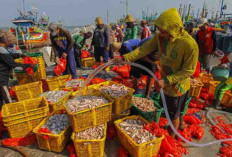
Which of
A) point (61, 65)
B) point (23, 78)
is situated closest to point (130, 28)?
point (61, 65)

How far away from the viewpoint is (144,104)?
3.71 meters

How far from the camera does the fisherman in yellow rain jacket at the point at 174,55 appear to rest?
7.26 feet

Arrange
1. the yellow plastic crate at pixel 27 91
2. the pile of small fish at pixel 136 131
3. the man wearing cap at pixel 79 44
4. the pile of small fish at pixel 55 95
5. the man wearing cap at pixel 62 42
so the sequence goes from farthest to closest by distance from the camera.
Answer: the man wearing cap at pixel 79 44, the man wearing cap at pixel 62 42, the yellow plastic crate at pixel 27 91, the pile of small fish at pixel 55 95, the pile of small fish at pixel 136 131

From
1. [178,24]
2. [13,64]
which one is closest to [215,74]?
[178,24]

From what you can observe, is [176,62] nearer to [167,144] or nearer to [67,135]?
[167,144]

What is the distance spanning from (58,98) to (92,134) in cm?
163

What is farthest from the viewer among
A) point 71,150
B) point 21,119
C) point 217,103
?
point 217,103

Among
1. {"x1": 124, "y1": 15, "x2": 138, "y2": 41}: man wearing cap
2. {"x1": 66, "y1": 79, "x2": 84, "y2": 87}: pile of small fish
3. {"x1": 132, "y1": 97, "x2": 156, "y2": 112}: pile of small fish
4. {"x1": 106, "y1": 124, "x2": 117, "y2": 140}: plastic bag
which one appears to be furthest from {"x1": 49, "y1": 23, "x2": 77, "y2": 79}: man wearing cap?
{"x1": 124, "y1": 15, "x2": 138, "y2": 41}: man wearing cap

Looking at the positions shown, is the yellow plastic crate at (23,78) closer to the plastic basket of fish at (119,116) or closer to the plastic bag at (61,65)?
the plastic bag at (61,65)

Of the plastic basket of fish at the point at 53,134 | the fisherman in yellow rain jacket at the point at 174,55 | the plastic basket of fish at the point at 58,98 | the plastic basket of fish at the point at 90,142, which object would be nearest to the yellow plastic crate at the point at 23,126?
the plastic basket of fish at the point at 53,134

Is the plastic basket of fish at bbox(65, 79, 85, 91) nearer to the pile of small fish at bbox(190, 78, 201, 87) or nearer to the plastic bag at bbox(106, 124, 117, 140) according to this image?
the plastic bag at bbox(106, 124, 117, 140)

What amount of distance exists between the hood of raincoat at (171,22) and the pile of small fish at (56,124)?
102 inches

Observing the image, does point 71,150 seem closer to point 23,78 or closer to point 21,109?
point 21,109

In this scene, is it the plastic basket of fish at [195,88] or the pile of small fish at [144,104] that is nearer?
the pile of small fish at [144,104]
